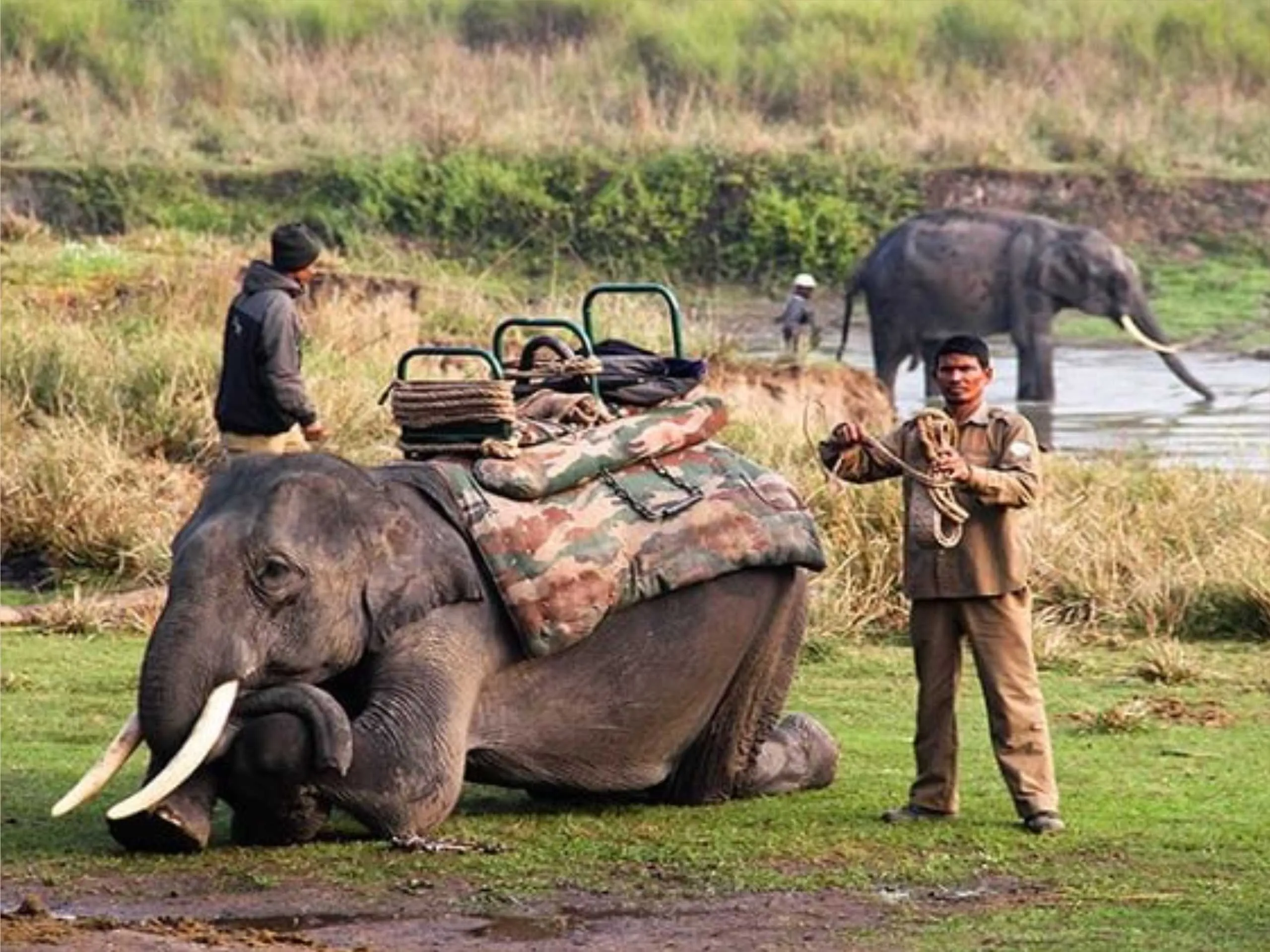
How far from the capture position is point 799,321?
97.8ft

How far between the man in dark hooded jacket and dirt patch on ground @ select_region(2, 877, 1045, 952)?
18.1ft

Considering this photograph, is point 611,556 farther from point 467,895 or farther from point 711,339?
point 711,339

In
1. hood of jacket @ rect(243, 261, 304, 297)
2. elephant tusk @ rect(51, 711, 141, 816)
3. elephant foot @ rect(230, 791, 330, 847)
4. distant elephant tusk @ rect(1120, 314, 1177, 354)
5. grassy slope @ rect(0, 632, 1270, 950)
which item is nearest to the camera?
grassy slope @ rect(0, 632, 1270, 950)

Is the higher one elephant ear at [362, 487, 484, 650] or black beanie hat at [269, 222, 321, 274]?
black beanie hat at [269, 222, 321, 274]

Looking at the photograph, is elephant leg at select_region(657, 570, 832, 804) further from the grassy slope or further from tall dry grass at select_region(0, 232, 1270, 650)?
tall dry grass at select_region(0, 232, 1270, 650)

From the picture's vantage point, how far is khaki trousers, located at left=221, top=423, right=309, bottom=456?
15.8m

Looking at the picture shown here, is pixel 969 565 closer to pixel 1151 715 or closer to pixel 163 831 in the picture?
pixel 163 831

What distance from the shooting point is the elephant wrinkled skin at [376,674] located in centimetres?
1034

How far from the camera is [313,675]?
10.7 m

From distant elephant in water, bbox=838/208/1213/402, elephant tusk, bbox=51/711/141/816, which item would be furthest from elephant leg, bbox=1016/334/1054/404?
elephant tusk, bbox=51/711/141/816

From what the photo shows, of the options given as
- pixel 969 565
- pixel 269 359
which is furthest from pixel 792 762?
pixel 269 359

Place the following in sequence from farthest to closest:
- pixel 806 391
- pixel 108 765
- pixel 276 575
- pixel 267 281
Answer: pixel 806 391
pixel 267 281
pixel 276 575
pixel 108 765

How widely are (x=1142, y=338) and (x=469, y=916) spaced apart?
23.3 metres

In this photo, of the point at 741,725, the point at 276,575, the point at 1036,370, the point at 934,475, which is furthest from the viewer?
the point at 1036,370
